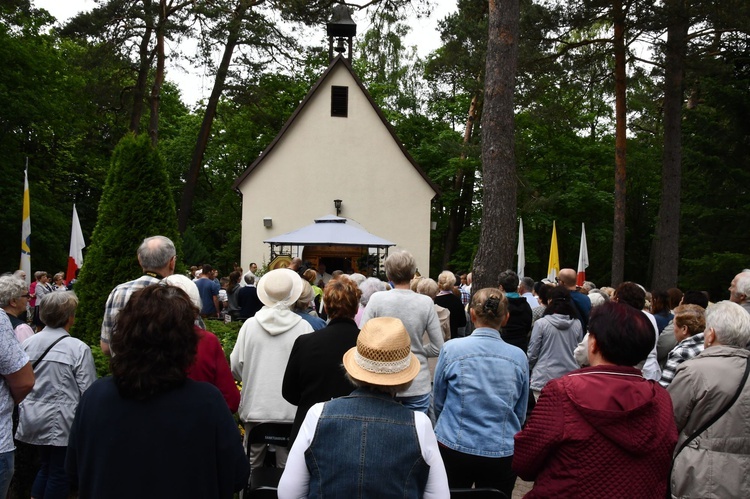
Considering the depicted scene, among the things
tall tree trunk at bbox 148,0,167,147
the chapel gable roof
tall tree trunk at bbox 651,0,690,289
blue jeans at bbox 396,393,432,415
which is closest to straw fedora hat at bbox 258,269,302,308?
blue jeans at bbox 396,393,432,415

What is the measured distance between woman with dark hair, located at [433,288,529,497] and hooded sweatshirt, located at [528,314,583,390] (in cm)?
241

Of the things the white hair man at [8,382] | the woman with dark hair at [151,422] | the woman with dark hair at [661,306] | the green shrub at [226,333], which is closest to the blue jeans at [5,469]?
the white hair man at [8,382]

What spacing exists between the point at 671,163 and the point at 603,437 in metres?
18.0

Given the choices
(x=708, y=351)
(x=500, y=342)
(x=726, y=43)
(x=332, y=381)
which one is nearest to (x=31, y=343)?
(x=332, y=381)

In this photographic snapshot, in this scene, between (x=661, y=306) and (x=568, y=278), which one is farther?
(x=568, y=278)

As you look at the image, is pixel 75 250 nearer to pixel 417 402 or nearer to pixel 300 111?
pixel 417 402

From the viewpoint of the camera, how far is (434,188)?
24.2 metres

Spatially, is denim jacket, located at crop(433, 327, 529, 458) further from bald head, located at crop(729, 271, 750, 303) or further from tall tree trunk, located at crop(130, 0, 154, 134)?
tall tree trunk, located at crop(130, 0, 154, 134)

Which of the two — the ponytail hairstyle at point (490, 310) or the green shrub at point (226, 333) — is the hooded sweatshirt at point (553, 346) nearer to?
the ponytail hairstyle at point (490, 310)

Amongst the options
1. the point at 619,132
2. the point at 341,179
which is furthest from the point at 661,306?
the point at 341,179

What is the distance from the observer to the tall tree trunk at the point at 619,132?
1828cm

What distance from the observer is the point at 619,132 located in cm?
A: 1972

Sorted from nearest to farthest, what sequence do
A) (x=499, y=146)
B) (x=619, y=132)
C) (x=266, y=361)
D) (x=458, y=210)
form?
(x=266, y=361), (x=499, y=146), (x=619, y=132), (x=458, y=210)

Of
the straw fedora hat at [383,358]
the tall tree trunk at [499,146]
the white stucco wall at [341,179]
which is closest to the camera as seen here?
the straw fedora hat at [383,358]
